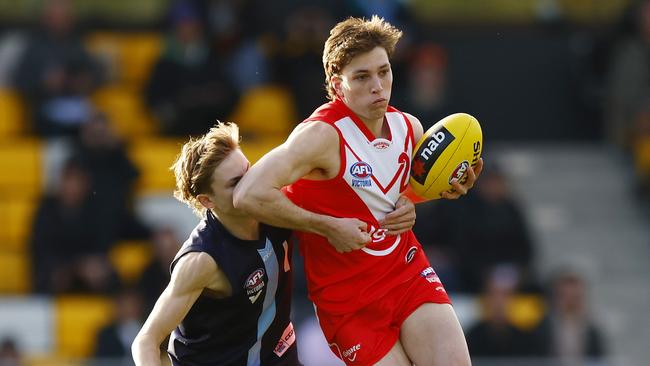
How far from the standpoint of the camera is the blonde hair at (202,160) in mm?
6320

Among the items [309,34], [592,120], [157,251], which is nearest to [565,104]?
[592,120]

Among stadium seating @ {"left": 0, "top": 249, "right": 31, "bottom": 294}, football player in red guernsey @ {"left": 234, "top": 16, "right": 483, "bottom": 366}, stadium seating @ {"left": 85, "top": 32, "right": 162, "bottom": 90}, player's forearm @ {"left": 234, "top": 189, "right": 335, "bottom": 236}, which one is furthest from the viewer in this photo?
stadium seating @ {"left": 85, "top": 32, "right": 162, "bottom": 90}

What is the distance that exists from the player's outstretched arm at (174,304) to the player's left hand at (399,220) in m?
0.83

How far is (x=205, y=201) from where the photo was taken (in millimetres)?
6395

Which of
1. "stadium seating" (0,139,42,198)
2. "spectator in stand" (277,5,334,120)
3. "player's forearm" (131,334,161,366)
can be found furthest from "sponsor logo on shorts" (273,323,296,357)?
"stadium seating" (0,139,42,198)

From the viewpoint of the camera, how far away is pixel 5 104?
1220 centimetres

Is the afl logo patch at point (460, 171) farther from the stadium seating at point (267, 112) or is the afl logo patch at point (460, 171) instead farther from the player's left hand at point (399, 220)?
the stadium seating at point (267, 112)

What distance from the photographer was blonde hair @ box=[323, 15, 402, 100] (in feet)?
20.7

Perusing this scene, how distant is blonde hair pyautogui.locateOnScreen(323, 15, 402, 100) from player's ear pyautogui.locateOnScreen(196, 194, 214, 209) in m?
0.79

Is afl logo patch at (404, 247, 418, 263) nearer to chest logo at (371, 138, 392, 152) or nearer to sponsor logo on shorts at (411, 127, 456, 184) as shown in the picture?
sponsor logo on shorts at (411, 127, 456, 184)

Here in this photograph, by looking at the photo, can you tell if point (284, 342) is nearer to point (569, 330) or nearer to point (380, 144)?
point (380, 144)

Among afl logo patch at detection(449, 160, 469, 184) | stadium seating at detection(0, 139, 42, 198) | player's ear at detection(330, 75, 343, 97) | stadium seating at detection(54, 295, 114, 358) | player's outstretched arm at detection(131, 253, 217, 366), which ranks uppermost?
player's ear at detection(330, 75, 343, 97)

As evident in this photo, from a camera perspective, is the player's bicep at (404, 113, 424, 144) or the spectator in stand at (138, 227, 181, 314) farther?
the spectator in stand at (138, 227, 181, 314)

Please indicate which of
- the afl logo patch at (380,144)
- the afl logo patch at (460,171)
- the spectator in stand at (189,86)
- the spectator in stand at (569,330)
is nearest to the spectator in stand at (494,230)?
the spectator in stand at (569,330)
